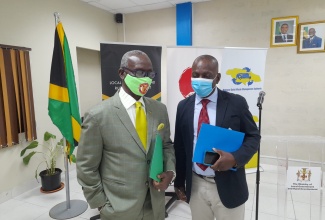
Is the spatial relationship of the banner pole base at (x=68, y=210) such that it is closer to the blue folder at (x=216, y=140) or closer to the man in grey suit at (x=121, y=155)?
the man in grey suit at (x=121, y=155)

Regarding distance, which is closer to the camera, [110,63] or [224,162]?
[224,162]

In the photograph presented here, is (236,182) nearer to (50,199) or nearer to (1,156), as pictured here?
(50,199)

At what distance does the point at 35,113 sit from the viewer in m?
3.40

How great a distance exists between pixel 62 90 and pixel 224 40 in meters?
3.00

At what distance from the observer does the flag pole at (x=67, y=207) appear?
8.73 feet

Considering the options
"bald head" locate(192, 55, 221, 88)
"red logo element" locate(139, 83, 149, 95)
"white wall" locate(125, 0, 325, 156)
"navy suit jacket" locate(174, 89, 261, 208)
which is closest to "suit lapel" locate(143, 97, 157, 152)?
"red logo element" locate(139, 83, 149, 95)

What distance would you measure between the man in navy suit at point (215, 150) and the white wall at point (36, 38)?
9.00 feet

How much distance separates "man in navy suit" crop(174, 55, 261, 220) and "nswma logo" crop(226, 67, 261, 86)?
2139 millimetres

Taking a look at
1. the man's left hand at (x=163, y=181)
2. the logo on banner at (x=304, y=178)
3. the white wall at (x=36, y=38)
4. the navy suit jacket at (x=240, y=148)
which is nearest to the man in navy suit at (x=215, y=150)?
the navy suit jacket at (x=240, y=148)

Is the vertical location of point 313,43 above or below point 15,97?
above

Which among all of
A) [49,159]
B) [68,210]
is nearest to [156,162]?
[68,210]

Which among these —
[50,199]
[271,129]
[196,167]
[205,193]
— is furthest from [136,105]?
[271,129]

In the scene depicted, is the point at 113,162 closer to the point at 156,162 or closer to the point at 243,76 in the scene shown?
the point at 156,162

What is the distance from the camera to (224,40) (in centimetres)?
430
